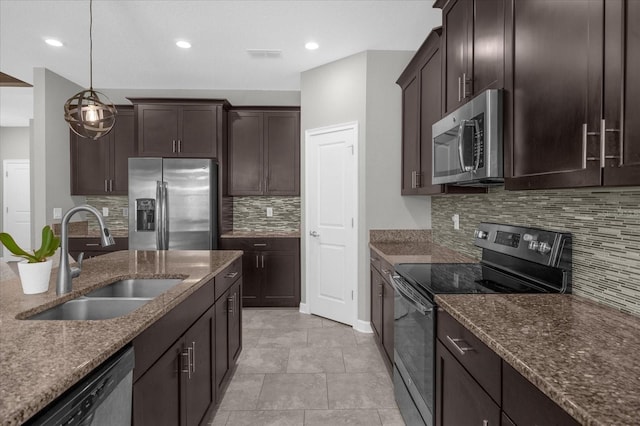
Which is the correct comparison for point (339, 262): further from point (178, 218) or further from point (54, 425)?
point (54, 425)

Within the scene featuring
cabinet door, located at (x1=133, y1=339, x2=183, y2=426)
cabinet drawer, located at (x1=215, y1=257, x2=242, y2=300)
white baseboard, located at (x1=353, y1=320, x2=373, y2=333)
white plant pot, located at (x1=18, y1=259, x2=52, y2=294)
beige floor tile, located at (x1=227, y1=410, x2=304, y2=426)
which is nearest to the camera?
cabinet door, located at (x1=133, y1=339, x2=183, y2=426)

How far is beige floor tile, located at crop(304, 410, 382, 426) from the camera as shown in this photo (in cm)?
218

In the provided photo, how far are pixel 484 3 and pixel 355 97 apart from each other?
214 centimetres

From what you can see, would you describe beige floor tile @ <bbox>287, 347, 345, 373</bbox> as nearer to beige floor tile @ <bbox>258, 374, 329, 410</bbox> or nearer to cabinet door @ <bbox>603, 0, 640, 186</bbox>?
beige floor tile @ <bbox>258, 374, 329, 410</bbox>

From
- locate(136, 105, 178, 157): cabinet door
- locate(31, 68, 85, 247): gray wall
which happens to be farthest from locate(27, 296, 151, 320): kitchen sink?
locate(31, 68, 85, 247): gray wall

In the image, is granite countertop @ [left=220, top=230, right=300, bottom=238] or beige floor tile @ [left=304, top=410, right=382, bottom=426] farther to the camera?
granite countertop @ [left=220, top=230, right=300, bottom=238]

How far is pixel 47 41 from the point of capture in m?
3.56

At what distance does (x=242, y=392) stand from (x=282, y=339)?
0.99 metres

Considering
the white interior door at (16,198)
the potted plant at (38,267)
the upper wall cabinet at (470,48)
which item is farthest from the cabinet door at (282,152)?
the white interior door at (16,198)

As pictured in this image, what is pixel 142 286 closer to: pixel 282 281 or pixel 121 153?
pixel 282 281

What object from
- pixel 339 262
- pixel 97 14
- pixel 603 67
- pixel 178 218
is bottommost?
pixel 339 262

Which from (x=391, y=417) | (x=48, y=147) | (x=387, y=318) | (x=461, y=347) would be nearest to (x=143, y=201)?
(x=48, y=147)

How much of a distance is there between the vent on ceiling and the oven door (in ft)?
8.99

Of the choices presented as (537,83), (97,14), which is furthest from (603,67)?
(97,14)
